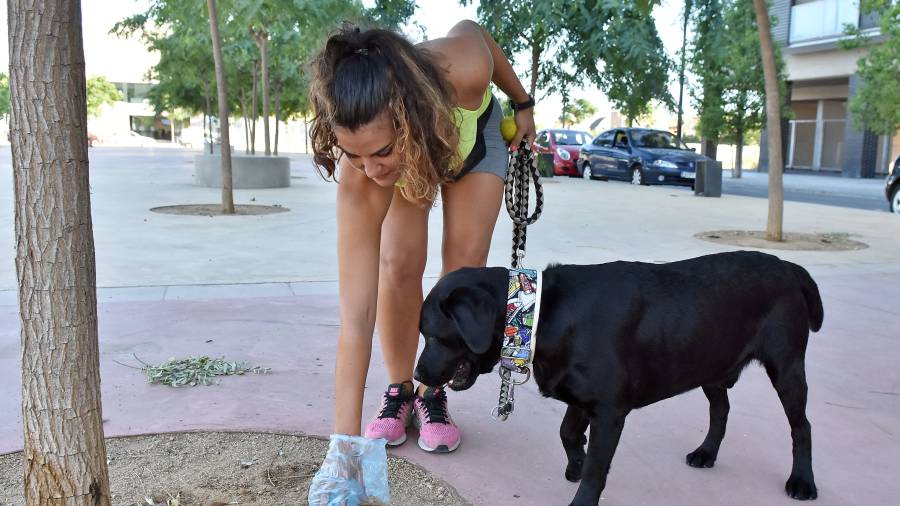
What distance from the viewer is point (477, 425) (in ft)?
11.0

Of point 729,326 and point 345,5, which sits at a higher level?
point 345,5

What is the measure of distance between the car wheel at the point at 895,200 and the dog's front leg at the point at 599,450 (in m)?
14.0

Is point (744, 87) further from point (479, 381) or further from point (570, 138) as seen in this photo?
point (479, 381)

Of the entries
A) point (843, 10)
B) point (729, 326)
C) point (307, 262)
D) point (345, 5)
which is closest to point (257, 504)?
point (729, 326)

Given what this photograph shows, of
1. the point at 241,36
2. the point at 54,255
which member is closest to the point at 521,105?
the point at 54,255

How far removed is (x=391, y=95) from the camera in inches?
87.3

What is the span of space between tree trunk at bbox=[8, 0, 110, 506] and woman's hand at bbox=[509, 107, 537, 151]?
168 centimetres

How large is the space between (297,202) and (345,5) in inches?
129

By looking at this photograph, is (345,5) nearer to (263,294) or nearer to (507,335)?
(263,294)

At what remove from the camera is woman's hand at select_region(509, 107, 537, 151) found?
318 centimetres

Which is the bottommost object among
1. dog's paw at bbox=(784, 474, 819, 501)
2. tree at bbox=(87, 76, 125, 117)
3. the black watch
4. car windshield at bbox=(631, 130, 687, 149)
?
dog's paw at bbox=(784, 474, 819, 501)

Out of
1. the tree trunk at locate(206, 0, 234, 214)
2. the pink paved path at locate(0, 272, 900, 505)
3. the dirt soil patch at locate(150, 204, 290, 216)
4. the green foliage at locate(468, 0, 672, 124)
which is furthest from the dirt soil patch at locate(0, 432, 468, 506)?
the dirt soil patch at locate(150, 204, 290, 216)

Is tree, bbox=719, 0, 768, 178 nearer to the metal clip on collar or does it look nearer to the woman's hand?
the woman's hand

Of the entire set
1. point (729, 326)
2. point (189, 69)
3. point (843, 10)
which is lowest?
point (729, 326)
